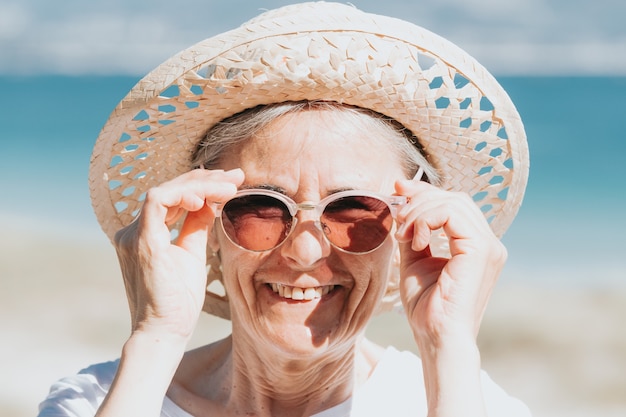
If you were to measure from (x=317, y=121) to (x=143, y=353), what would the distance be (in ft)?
3.69

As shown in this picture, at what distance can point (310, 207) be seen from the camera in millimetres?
3098

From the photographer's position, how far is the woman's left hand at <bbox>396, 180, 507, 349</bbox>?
114 inches

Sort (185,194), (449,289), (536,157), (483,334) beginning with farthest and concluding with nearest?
(536,157) < (483,334) < (185,194) < (449,289)

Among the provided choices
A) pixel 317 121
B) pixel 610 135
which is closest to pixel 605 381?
pixel 317 121

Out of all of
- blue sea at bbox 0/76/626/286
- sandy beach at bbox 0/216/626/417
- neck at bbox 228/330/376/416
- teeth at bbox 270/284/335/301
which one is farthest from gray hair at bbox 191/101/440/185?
blue sea at bbox 0/76/626/286

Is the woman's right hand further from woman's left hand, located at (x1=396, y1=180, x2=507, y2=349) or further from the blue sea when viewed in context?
the blue sea

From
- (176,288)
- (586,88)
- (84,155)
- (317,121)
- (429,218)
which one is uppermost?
(586,88)

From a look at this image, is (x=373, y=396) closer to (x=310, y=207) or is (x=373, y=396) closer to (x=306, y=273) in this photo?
(x=306, y=273)

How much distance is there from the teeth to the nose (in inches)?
5.0

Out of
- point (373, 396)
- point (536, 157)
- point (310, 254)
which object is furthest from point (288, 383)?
point (536, 157)

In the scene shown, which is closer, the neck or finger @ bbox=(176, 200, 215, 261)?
finger @ bbox=(176, 200, 215, 261)

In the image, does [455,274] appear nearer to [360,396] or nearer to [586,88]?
[360,396]

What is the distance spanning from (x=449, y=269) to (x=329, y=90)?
0.83 metres

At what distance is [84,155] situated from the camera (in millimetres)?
35844
